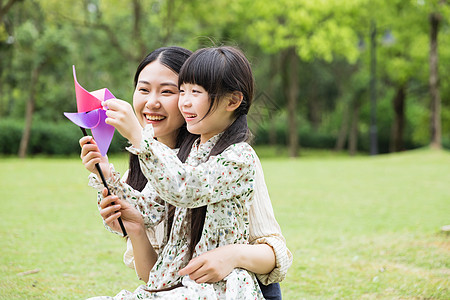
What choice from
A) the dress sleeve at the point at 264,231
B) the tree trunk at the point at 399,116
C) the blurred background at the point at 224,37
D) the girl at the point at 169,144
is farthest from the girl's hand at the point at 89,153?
the tree trunk at the point at 399,116

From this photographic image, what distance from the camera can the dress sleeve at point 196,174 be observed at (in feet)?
5.54

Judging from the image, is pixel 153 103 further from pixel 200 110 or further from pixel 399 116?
pixel 399 116

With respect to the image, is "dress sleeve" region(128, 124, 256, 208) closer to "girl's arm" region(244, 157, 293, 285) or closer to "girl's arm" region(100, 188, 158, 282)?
"girl's arm" region(244, 157, 293, 285)

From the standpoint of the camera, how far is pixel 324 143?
3553cm

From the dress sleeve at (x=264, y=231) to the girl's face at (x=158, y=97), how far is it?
443 mm

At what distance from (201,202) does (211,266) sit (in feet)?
0.85

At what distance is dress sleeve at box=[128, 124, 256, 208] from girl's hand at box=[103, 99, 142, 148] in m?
0.04

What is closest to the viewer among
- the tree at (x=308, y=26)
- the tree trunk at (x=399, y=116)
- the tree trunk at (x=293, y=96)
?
the tree at (x=308, y=26)

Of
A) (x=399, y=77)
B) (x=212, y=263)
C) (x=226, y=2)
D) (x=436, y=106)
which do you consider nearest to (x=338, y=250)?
(x=212, y=263)

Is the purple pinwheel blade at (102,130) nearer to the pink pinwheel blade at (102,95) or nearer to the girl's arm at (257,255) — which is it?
the pink pinwheel blade at (102,95)

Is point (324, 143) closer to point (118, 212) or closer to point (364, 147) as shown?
point (364, 147)

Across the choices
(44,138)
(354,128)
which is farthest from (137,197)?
(354,128)

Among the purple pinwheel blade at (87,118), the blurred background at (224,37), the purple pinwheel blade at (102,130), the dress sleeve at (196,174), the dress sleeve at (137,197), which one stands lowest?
the dress sleeve at (137,197)

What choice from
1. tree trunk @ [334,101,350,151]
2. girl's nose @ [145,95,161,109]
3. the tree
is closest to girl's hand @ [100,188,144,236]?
girl's nose @ [145,95,161,109]
